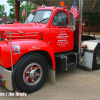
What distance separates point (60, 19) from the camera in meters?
4.34

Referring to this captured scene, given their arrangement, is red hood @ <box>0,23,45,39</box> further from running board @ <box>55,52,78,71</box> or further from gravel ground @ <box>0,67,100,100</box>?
gravel ground @ <box>0,67,100,100</box>

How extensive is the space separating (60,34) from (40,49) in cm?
116

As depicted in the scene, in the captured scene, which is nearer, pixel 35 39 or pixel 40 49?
pixel 40 49

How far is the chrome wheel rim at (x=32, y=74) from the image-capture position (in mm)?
3315

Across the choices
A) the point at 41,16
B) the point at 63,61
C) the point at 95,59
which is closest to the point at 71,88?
the point at 63,61

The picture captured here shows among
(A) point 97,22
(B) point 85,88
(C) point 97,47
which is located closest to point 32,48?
(B) point 85,88

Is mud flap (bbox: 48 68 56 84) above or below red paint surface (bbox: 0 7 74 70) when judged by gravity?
below

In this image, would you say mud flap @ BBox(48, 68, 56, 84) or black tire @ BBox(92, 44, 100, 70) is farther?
black tire @ BBox(92, 44, 100, 70)

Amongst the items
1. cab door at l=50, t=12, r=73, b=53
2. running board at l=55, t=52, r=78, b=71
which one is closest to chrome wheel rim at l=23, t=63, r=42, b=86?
running board at l=55, t=52, r=78, b=71

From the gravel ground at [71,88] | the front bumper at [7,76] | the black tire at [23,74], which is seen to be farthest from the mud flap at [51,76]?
the front bumper at [7,76]

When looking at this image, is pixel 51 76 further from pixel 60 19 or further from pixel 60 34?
pixel 60 19

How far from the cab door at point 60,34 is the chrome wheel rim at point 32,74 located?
962 mm

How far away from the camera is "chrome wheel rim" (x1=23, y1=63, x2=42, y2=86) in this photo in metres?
3.31

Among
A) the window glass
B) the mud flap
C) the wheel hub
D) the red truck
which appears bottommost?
the mud flap
